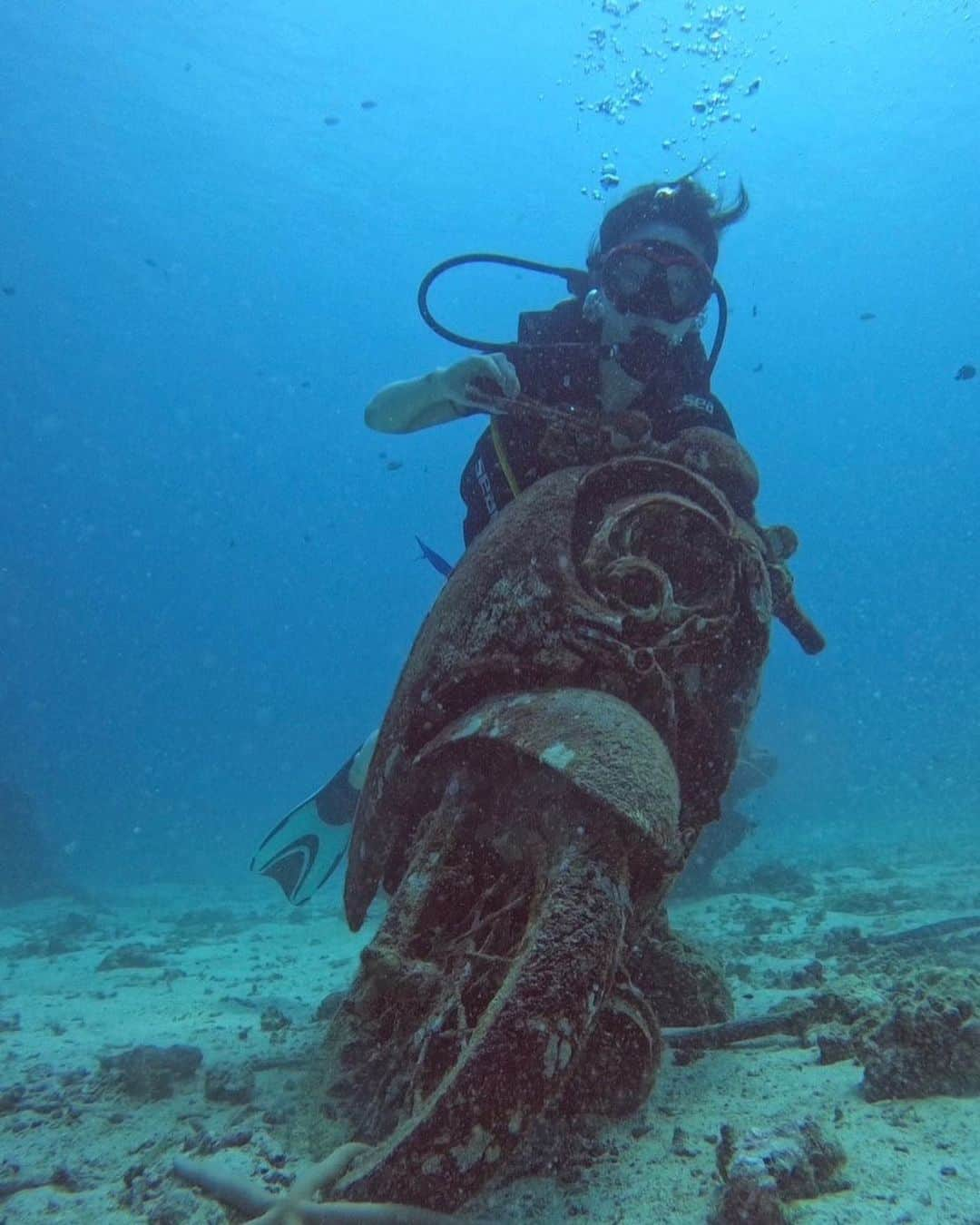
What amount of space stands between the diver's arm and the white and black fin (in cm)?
341

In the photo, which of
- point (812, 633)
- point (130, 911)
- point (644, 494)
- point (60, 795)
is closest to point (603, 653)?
point (644, 494)

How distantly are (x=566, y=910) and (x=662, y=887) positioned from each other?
548 mm

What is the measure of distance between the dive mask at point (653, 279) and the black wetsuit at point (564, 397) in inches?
8.4

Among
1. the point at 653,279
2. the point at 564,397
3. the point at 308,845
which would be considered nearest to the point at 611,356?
the point at 564,397

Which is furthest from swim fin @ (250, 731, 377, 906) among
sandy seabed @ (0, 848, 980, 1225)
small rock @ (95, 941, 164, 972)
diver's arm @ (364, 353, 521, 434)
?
diver's arm @ (364, 353, 521, 434)

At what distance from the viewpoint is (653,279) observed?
15.1ft

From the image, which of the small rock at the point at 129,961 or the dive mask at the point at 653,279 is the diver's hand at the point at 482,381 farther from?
the small rock at the point at 129,961

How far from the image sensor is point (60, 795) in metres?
58.0

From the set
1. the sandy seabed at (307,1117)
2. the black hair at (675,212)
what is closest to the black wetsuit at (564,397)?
the black hair at (675,212)

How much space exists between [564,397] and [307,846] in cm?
450

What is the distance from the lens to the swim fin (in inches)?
256

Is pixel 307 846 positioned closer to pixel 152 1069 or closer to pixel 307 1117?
pixel 152 1069

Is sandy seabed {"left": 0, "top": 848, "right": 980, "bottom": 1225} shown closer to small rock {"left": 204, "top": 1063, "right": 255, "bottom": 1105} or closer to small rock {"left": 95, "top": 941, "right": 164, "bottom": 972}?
small rock {"left": 204, "top": 1063, "right": 255, "bottom": 1105}

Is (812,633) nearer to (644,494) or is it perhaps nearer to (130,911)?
(644,494)
